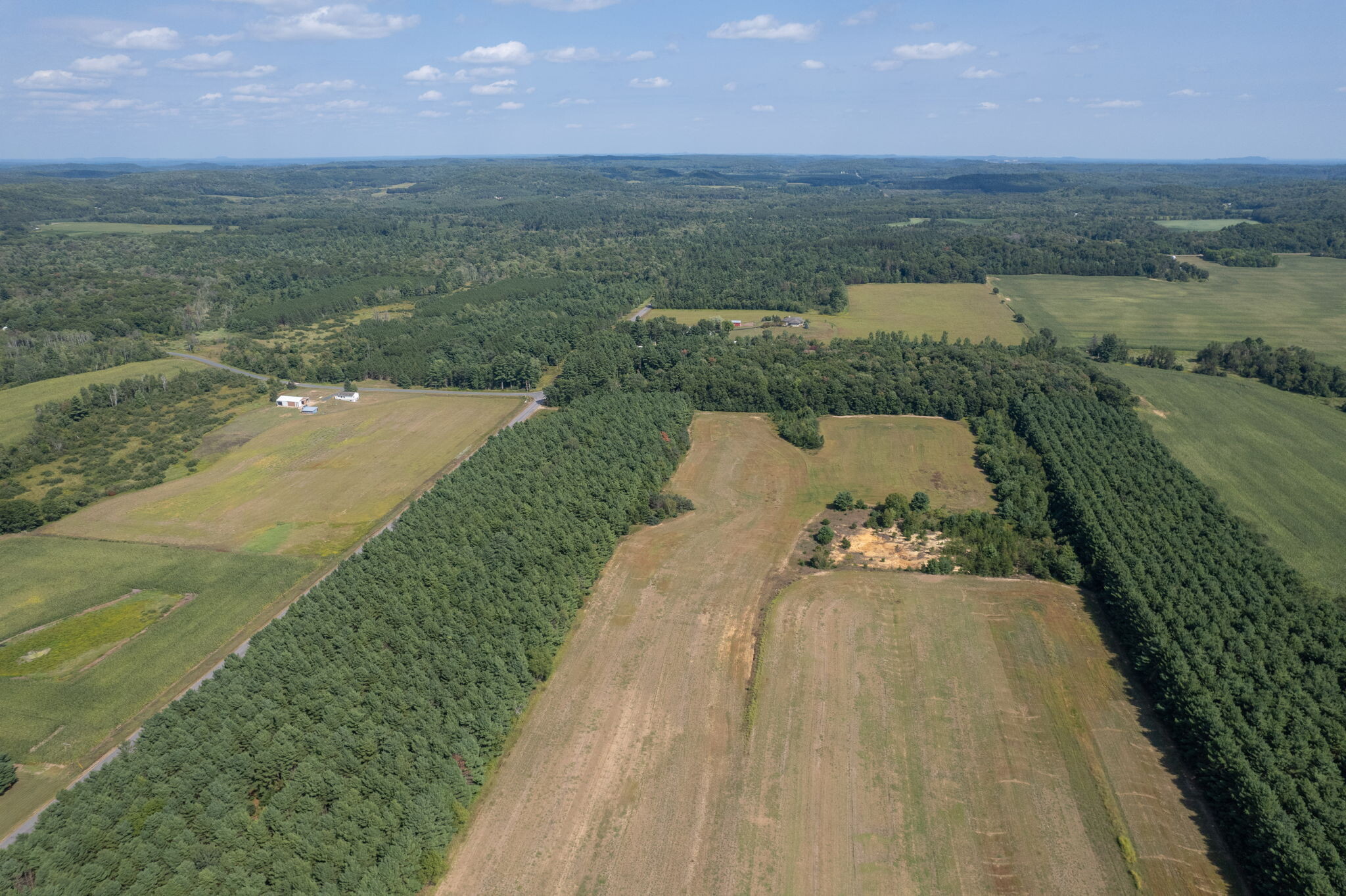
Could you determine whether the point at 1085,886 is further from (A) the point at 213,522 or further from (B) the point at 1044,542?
(A) the point at 213,522

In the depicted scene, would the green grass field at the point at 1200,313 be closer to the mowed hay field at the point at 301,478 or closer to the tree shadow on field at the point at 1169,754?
the tree shadow on field at the point at 1169,754

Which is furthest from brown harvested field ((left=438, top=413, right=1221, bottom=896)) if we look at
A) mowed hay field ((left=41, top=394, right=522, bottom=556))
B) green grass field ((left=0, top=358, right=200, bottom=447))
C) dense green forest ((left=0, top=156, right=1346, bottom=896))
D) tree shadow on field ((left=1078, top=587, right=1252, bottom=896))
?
green grass field ((left=0, top=358, right=200, bottom=447))

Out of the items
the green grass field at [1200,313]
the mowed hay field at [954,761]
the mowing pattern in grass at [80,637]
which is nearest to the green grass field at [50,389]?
the mowing pattern in grass at [80,637]

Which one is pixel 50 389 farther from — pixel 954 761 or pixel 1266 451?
pixel 1266 451

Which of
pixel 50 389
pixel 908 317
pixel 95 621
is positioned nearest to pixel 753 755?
pixel 95 621

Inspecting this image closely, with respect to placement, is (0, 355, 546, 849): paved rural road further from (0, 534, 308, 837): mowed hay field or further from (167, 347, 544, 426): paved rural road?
(0, 534, 308, 837): mowed hay field
